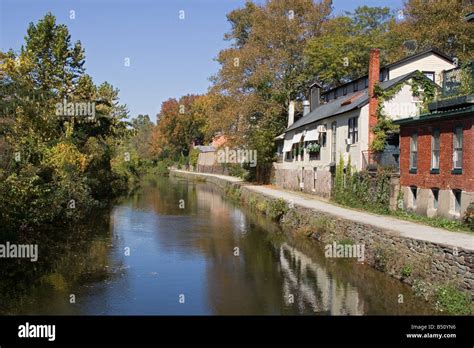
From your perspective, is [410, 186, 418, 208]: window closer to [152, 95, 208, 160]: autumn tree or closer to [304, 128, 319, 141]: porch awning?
[304, 128, 319, 141]: porch awning

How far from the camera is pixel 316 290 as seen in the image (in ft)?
54.7

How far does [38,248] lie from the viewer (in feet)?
70.4

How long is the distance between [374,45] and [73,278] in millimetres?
39746

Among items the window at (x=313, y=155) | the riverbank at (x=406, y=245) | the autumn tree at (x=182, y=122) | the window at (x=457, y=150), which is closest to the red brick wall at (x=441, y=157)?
the window at (x=457, y=150)

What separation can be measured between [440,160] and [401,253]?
20.6 feet

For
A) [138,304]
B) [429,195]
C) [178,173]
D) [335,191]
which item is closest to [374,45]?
[335,191]

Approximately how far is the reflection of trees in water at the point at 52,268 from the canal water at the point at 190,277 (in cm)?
3

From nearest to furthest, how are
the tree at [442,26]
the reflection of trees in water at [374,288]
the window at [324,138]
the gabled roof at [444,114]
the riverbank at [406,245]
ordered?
the riverbank at [406,245] → the reflection of trees in water at [374,288] → the gabled roof at [444,114] → the window at [324,138] → the tree at [442,26]

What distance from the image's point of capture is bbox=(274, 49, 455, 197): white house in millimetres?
29344

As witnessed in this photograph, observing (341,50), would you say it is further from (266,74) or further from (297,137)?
(297,137)

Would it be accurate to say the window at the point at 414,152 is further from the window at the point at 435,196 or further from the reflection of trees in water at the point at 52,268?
the reflection of trees in water at the point at 52,268

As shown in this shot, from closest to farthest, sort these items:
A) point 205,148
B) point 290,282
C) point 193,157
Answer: point 290,282, point 205,148, point 193,157

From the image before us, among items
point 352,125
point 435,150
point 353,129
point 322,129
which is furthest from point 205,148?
point 435,150

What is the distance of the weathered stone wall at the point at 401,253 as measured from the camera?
45.9 ft
